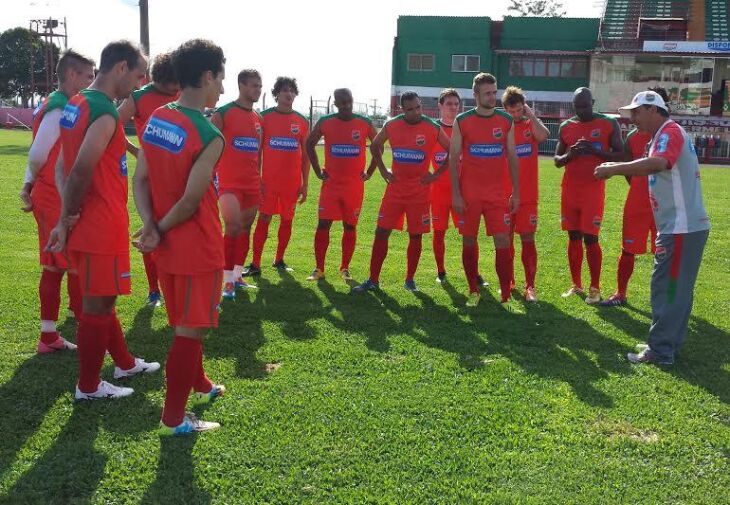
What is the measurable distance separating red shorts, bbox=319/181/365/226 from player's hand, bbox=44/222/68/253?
4.35m

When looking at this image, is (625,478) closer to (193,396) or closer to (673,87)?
(193,396)

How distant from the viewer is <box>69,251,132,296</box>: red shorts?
156 inches

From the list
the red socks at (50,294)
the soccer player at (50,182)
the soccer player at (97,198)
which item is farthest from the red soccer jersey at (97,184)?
the red socks at (50,294)

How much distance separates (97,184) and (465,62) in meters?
47.9

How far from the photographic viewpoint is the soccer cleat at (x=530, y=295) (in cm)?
726

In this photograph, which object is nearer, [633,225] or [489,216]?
[489,216]

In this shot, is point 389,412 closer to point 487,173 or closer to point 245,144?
point 487,173

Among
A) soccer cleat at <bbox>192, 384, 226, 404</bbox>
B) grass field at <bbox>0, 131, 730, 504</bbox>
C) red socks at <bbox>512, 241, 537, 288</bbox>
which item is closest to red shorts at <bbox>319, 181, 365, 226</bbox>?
grass field at <bbox>0, 131, 730, 504</bbox>

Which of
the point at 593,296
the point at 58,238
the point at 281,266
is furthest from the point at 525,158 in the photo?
the point at 58,238

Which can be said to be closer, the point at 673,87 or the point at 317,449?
the point at 317,449

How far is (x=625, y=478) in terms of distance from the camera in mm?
3477

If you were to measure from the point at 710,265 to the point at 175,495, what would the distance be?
8500 millimetres

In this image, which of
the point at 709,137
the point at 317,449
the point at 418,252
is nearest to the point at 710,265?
the point at 418,252

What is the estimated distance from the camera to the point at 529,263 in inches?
297
